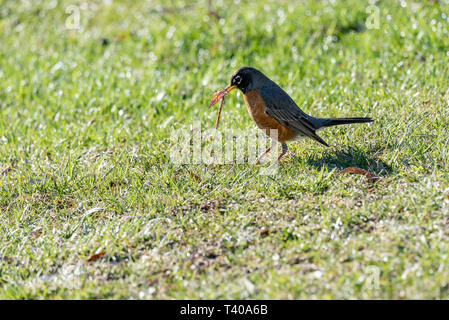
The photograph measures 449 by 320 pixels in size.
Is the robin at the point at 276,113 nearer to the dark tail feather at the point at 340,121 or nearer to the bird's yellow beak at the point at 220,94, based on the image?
the dark tail feather at the point at 340,121

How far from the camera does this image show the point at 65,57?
27.0 feet

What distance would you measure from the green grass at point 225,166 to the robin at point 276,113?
0.23m

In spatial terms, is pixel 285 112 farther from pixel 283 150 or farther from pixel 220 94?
pixel 220 94

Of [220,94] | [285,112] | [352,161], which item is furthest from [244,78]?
[352,161]

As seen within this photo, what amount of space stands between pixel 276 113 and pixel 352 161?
765 millimetres

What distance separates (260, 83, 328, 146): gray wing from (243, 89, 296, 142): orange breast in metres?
0.03

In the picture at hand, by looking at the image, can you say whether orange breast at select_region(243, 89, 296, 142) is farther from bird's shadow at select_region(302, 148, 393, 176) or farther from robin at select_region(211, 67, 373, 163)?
bird's shadow at select_region(302, 148, 393, 176)

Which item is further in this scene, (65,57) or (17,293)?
(65,57)

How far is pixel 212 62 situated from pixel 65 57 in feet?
7.45

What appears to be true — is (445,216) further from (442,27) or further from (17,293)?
(442,27)

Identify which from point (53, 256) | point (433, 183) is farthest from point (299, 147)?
point (53, 256)

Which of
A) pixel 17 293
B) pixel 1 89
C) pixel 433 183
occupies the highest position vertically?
pixel 1 89

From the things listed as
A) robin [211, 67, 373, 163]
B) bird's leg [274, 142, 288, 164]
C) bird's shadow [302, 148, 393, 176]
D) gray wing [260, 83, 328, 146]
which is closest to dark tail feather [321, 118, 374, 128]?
robin [211, 67, 373, 163]

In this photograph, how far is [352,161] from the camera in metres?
4.64
